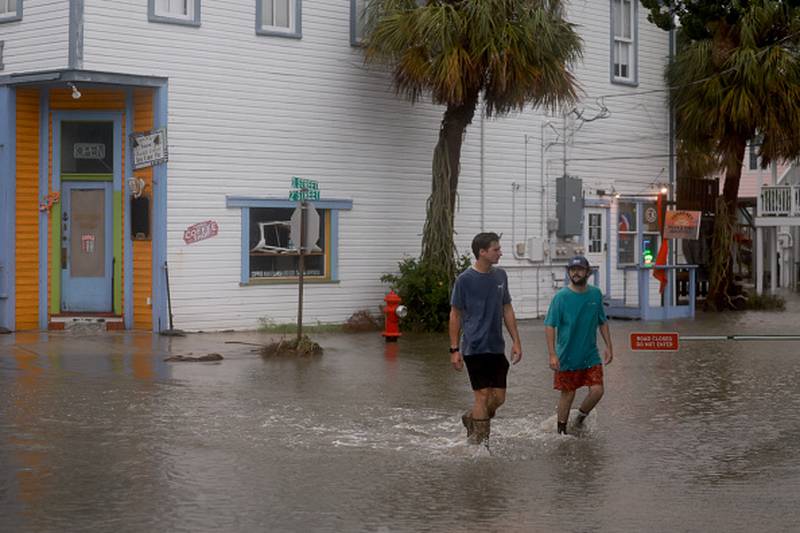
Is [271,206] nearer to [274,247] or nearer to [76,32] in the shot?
[274,247]

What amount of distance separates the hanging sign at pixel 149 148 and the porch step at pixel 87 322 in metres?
2.40

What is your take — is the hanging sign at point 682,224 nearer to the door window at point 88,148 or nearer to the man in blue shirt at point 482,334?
the door window at point 88,148

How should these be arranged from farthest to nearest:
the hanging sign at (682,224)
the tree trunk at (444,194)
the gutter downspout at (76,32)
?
1. the hanging sign at (682,224)
2. the tree trunk at (444,194)
3. the gutter downspout at (76,32)

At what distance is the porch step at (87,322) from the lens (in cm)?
2030

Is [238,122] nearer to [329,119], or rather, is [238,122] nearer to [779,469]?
[329,119]

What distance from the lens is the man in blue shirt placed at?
32.7ft

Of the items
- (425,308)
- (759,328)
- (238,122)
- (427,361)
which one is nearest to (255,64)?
(238,122)

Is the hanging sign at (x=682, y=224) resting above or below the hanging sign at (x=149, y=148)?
below

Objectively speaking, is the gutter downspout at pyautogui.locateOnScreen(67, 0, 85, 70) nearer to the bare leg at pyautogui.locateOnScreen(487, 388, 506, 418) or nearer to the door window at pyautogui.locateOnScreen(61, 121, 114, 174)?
the door window at pyautogui.locateOnScreen(61, 121, 114, 174)

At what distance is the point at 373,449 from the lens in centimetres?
1008

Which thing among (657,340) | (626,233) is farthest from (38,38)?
(626,233)

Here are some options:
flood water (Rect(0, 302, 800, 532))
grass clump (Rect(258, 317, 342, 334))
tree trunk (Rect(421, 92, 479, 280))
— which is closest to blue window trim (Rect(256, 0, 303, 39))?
tree trunk (Rect(421, 92, 479, 280))

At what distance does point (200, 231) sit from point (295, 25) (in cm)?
390

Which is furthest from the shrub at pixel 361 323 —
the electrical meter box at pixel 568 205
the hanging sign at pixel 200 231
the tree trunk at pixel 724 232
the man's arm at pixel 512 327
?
the man's arm at pixel 512 327
